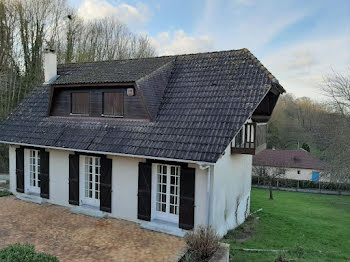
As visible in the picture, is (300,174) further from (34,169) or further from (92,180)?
(34,169)

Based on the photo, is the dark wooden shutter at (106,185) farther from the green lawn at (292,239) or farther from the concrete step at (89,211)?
the green lawn at (292,239)

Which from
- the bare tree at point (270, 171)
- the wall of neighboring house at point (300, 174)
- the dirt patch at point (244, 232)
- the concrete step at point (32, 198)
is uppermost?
the concrete step at point (32, 198)

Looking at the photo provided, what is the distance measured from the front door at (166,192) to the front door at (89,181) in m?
2.53

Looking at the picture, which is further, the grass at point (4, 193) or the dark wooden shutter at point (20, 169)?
the grass at point (4, 193)

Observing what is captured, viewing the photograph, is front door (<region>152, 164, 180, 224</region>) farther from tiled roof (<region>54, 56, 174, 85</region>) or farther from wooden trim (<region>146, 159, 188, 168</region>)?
tiled roof (<region>54, 56, 174, 85</region>)

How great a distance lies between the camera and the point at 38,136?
1124 cm

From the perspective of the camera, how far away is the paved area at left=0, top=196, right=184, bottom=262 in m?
7.19

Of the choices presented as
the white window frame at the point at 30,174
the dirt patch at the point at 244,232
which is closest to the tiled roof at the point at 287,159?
the dirt patch at the point at 244,232

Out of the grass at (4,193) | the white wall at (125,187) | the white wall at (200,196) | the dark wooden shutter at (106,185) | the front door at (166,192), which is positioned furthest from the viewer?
the grass at (4,193)

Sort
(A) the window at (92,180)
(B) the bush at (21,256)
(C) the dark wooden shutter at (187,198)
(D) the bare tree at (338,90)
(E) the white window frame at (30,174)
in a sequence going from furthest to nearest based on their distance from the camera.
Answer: (D) the bare tree at (338,90), (E) the white window frame at (30,174), (A) the window at (92,180), (C) the dark wooden shutter at (187,198), (B) the bush at (21,256)

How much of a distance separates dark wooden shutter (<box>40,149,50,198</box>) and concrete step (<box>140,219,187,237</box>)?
15.5ft

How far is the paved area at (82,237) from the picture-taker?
719 centimetres

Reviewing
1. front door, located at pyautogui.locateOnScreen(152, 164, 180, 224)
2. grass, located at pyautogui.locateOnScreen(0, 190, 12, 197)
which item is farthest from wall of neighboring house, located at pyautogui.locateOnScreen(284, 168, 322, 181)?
grass, located at pyautogui.locateOnScreen(0, 190, 12, 197)

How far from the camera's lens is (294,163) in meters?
34.4
